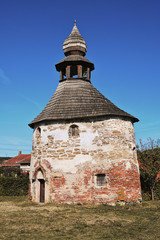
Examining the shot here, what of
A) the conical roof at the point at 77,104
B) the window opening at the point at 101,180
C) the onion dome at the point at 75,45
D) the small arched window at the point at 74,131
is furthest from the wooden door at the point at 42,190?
the onion dome at the point at 75,45

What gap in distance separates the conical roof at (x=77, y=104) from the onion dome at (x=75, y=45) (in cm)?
310

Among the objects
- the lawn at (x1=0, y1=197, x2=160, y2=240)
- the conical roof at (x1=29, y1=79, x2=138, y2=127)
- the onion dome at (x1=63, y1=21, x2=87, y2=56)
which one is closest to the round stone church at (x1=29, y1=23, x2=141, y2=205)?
the conical roof at (x1=29, y1=79, x2=138, y2=127)

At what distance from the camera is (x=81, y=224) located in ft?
28.0

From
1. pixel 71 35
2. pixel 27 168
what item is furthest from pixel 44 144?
pixel 27 168

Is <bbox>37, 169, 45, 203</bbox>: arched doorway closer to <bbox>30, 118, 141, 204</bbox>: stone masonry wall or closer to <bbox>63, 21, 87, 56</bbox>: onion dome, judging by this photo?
<bbox>30, 118, 141, 204</bbox>: stone masonry wall

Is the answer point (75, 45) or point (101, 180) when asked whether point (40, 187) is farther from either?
point (75, 45)

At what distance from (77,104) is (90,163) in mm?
4248

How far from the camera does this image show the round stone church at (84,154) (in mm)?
13195

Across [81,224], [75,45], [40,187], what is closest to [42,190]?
[40,187]

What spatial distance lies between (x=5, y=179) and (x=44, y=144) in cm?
743

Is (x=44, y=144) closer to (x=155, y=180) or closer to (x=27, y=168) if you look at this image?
(x=155, y=180)

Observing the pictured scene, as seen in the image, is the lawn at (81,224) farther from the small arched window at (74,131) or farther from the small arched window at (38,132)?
the small arched window at (38,132)

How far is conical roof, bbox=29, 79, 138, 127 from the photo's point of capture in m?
14.3

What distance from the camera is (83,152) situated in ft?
45.3
